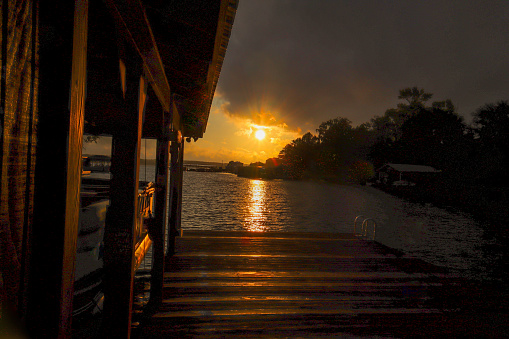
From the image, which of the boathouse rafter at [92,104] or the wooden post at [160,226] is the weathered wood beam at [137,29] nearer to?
the boathouse rafter at [92,104]

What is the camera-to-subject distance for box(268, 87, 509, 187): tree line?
37938 millimetres

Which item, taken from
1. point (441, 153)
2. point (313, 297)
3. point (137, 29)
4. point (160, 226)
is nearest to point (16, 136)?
point (137, 29)

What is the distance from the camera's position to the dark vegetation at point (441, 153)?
118 feet

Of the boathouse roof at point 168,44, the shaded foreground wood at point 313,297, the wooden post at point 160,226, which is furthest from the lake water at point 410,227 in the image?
the boathouse roof at point 168,44

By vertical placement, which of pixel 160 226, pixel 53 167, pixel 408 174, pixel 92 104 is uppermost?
pixel 92 104

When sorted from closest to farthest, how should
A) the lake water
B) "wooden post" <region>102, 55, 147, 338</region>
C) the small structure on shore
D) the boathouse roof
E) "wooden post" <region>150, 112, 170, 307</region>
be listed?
1. the boathouse roof
2. "wooden post" <region>102, 55, 147, 338</region>
3. "wooden post" <region>150, 112, 170, 307</region>
4. the lake water
5. the small structure on shore

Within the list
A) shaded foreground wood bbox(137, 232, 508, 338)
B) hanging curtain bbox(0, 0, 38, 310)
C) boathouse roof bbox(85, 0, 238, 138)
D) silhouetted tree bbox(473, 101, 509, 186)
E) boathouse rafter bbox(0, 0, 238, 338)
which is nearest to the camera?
hanging curtain bbox(0, 0, 38, 310)

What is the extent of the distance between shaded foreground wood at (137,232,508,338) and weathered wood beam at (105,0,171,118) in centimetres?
342

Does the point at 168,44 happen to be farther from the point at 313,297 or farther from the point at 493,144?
the point at 493,144

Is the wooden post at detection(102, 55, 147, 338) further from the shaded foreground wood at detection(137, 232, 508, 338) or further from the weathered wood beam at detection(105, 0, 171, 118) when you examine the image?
the shaded foreground wood at detection(137, 232, 508, 338)

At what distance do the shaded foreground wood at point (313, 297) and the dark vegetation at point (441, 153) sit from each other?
34330 millimetres

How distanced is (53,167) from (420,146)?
5914 cm

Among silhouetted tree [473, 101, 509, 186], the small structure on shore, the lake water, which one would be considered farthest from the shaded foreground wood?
the small structure on shore

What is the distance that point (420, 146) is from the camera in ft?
170
